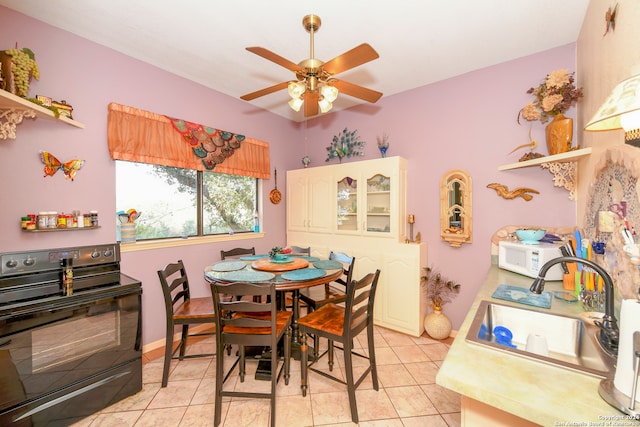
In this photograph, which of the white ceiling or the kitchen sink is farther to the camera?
the white ceiling

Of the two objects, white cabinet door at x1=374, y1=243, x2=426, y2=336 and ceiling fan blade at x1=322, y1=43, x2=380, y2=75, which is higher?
ceiling fan blade at x1=322, y1=43, x2=380, y2=75

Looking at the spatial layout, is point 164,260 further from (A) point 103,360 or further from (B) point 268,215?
(B) point 268,215

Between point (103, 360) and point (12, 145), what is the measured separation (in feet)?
5.23

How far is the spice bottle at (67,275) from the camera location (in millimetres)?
1705

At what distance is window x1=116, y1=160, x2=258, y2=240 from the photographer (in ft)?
8.59

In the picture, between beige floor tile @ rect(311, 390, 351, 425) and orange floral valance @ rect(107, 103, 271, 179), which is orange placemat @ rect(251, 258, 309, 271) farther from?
orange floral valance @ rect(107, 103, 271, 179)

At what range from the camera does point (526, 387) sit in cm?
78

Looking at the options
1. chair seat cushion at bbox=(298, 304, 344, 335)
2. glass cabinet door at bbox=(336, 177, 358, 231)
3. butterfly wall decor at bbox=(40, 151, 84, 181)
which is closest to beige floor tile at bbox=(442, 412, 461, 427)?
chair seat cushion at bbox=(298, 304, 344, 335)

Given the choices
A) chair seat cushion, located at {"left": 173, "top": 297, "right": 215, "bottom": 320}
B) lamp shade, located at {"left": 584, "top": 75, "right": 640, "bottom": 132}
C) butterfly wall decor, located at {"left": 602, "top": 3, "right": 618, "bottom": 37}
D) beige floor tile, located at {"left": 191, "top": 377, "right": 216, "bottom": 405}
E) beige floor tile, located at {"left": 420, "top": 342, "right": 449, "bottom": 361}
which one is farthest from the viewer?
beige floor tile, located at {"left": 420, "top": 342, "right": 449, "bottom": 361}

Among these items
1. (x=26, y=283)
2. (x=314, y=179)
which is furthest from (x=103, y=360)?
(x=314, y=179)

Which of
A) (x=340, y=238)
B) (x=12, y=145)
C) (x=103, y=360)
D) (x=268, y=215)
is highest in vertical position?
(x=12, y=145)

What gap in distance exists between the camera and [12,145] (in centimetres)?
189

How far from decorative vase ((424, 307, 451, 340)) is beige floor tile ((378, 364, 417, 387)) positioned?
63 centimetres

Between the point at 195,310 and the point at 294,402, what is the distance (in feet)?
3.30
